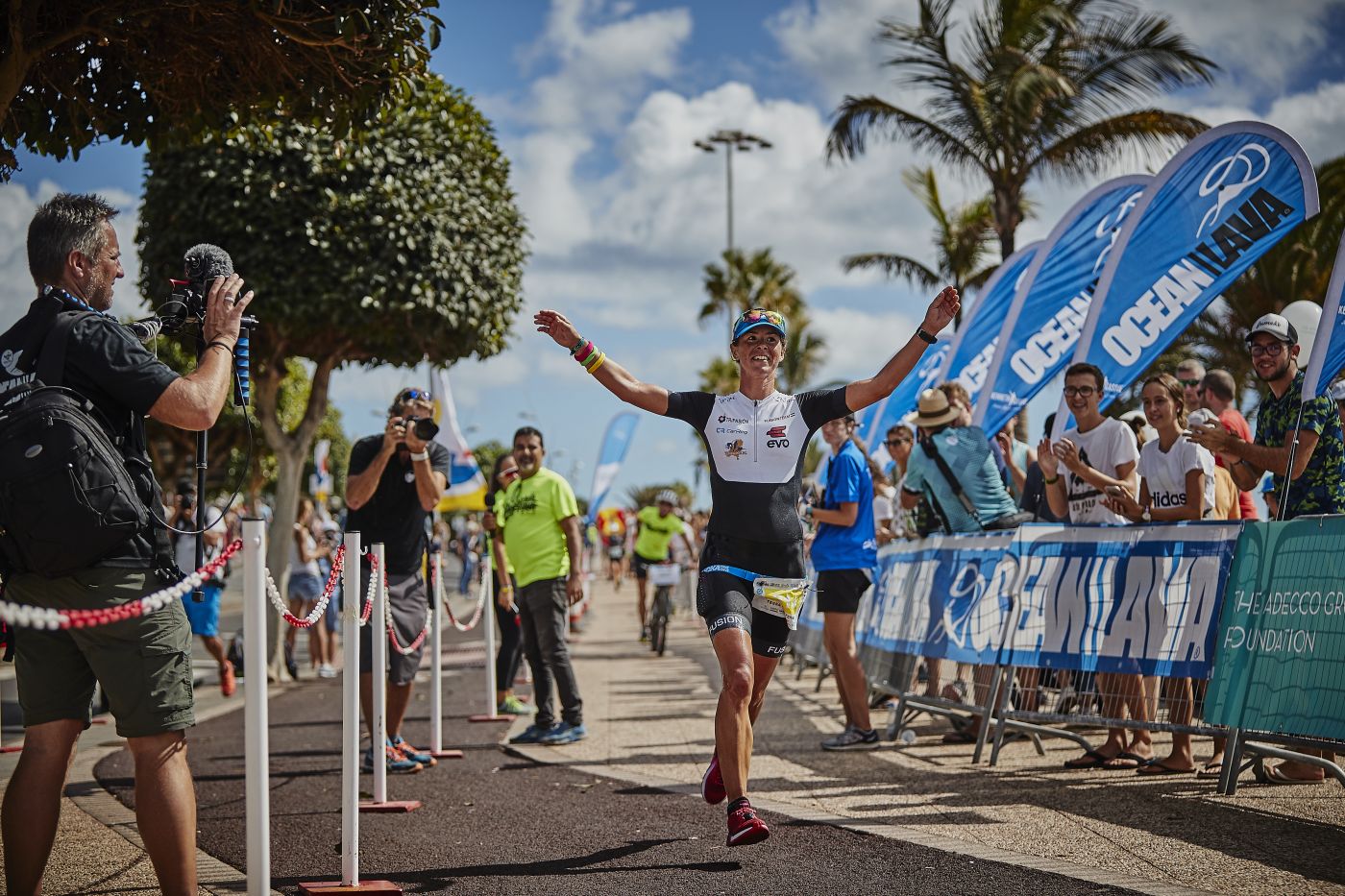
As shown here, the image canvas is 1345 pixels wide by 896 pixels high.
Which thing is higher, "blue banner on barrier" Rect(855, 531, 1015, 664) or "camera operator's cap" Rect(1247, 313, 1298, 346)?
"camera operator's cap" Rect(1247, 313, 1298, 346)

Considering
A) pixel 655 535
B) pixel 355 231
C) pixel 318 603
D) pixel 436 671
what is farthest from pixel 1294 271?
pixel 318 603

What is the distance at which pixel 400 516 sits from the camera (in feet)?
25.3

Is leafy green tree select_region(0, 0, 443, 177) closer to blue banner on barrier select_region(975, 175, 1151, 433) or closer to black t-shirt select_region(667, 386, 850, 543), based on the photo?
black t-shirt select_region(667, 386, 850, 543)

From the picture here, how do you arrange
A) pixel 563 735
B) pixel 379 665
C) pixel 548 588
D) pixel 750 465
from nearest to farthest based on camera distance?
pixel 750 465 < pixel 379 665 < pixel 563 735 < pixel 548 588

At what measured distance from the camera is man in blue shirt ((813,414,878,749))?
8539 millimetres

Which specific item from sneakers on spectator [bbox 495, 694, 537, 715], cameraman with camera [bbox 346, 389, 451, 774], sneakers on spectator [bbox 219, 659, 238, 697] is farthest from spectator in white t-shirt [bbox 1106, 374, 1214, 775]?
sneakers on spectator [bbox 219, 659, 238, 697]

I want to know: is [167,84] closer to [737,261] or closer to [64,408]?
[64,408]

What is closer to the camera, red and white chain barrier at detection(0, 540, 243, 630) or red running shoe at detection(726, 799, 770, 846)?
red and white chain barrier at detection(0, 540, 243, 630)

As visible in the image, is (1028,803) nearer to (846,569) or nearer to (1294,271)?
(846,569)

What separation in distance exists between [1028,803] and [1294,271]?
74.7ft

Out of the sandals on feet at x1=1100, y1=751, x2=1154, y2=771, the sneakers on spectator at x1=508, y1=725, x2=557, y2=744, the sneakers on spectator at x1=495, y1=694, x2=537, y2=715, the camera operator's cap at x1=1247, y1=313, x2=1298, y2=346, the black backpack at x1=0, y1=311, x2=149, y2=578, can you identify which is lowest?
the sneakers on spectator at x1=495, y1=694, x2=537, y2=715

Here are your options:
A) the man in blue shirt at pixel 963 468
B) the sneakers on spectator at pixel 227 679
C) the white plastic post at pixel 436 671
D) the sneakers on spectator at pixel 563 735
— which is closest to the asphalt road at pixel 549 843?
the white plastic post at pixel 436 671

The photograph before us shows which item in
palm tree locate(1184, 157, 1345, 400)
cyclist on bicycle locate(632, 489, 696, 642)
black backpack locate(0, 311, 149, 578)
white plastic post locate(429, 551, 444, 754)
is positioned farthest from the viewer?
palm tree locate(1184, 157, 1345, 400)

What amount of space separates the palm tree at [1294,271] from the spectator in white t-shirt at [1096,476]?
18.3m
